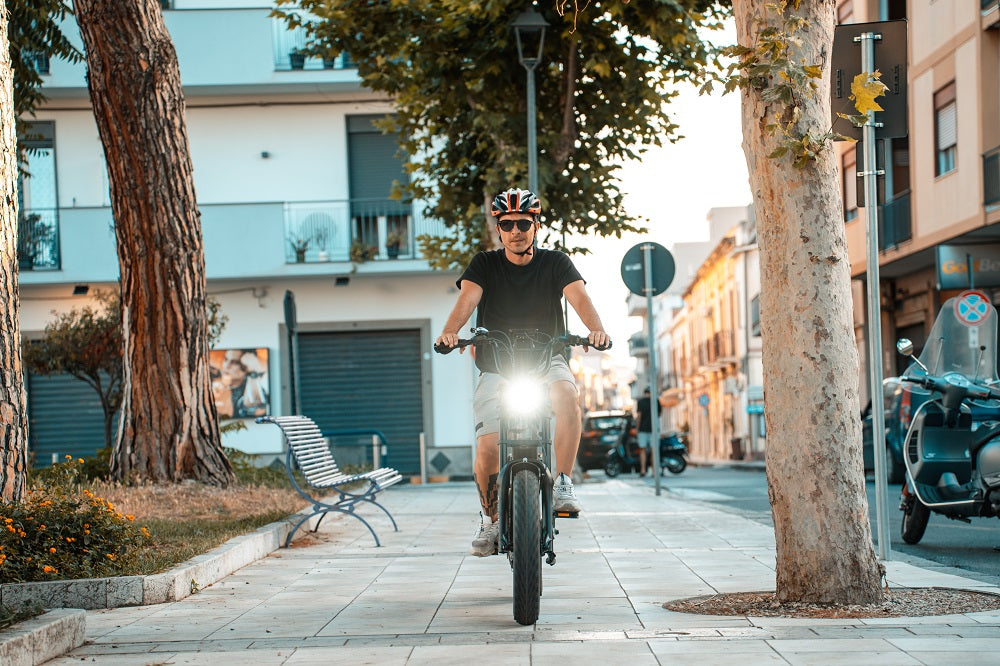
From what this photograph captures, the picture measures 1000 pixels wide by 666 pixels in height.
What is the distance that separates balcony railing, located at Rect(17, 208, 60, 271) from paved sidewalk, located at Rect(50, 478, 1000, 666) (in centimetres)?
1686

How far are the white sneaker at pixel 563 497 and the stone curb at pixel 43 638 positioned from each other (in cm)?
224

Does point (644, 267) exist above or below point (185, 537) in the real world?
above

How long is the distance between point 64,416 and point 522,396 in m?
21.6

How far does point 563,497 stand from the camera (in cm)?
643

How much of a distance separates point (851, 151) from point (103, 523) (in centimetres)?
2644

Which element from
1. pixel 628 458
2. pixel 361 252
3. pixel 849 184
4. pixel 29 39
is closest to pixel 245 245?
pixel 361 252

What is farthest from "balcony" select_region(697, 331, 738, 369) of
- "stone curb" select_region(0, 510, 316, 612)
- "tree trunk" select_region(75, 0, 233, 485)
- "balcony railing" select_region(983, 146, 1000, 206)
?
"stone curb" select_region(0, 510, 316, 612)

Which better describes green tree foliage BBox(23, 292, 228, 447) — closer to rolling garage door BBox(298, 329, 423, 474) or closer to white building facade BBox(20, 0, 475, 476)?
white building facade BBox(20, 0, 475, 476)

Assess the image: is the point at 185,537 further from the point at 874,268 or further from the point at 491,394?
the point at 874,268

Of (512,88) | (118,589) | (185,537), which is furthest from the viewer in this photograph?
(512,88)

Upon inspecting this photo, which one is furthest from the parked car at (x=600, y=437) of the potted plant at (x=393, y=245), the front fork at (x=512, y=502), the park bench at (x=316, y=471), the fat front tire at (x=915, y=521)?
the front fork at (x=512, y=502)

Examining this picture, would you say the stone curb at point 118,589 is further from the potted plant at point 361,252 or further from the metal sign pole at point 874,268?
the potted plant at point 361,252

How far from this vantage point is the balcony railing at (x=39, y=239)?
25.5m

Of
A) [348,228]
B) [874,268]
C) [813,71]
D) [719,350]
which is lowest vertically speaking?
[874,268]
